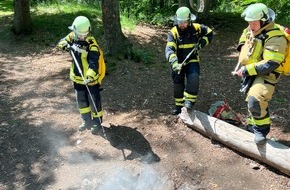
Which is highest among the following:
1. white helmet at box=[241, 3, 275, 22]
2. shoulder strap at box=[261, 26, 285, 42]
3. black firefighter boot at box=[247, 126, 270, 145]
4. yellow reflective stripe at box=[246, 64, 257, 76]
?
white helmet at box=[241, 3, 275, 22]

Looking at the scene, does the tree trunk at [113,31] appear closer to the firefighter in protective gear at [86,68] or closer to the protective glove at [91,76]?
the firefighter in protective gear at [86,68]

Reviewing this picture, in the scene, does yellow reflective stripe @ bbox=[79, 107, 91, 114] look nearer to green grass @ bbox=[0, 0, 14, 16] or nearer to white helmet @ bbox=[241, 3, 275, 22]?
white helmet @ bbox=[241, 3, 275, 22]

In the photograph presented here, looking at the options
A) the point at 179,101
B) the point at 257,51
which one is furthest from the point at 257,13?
the point at 179,101

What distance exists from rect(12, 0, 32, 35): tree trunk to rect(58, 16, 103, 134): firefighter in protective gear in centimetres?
686

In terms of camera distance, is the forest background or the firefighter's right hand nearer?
the forest background

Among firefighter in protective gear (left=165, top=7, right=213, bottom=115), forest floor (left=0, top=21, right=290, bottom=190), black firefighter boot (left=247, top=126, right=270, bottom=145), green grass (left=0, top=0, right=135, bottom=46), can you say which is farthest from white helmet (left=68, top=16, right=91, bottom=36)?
green grass (left=0, top=0, right=135, bottom=46)

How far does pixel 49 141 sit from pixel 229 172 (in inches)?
126

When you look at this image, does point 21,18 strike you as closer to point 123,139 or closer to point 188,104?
point 123,139

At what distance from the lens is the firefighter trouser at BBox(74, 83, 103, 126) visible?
628 cm

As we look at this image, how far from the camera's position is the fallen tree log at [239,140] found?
16.8 feet

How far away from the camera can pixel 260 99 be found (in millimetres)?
5207

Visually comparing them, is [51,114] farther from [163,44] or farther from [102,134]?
[163,44]

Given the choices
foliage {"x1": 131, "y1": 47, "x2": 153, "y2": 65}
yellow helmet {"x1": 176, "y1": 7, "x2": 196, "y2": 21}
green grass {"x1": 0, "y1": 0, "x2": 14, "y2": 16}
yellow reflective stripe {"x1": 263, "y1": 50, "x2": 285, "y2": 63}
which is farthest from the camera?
green grass {"x1": 0, "y1": 0, "x2": 14, "y2": 16}

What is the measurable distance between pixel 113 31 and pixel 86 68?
13.6 ft
